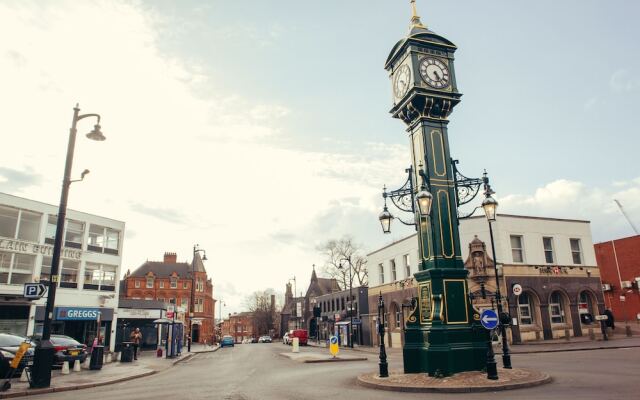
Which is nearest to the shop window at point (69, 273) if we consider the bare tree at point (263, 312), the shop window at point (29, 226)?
the shop window at point (29, 226)

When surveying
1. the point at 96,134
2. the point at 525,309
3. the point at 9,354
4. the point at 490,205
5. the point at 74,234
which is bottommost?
the point at 9,354

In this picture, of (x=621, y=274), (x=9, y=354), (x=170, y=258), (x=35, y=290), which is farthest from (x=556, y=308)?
(x=170, y=258)

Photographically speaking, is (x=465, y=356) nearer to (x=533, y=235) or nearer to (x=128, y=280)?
(x=533, y=235)

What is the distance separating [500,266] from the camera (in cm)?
3120

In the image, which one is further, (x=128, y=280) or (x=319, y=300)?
(x=128, y=280)

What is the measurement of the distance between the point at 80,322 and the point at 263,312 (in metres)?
83.5

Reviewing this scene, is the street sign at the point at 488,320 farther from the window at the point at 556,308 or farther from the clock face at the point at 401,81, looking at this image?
the window at the point at 556,308

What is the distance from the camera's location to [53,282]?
1438 centimetres

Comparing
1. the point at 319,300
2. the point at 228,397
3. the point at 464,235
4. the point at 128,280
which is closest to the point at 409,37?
the point at 228,397

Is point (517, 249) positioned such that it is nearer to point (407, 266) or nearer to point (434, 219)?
point (407, 266)

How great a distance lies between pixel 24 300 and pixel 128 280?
50553mm

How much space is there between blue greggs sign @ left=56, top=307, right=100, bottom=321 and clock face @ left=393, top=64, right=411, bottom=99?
2985cm

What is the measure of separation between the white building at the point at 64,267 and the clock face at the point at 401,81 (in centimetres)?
2669

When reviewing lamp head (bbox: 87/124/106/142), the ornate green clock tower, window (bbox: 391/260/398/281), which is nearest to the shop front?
lamp head (bbox: 87/124/106/142)
